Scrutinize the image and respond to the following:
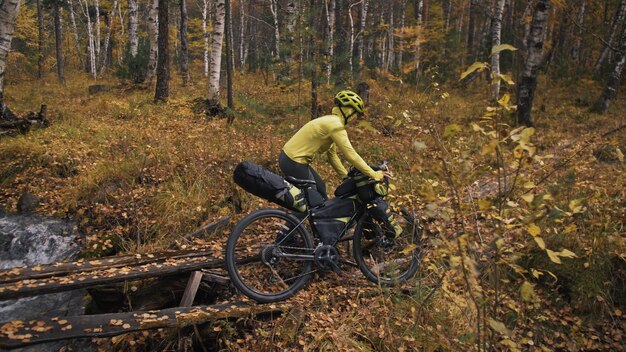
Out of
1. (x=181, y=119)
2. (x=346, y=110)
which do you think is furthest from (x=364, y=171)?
(x=181, y=119)

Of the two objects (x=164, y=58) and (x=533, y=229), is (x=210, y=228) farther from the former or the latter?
(x=164, y=58)

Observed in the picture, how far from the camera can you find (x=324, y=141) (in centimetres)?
487

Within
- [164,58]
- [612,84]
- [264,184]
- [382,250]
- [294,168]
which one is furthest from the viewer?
[612,84]

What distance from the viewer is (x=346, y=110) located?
4801 millimetres

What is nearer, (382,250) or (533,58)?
(382,250)

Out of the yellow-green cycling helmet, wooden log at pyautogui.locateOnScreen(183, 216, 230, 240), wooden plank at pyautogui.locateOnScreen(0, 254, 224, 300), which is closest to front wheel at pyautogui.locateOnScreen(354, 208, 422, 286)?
the yellow-green cycling helmet

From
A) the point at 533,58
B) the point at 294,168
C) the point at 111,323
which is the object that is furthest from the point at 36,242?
the point at 533,58

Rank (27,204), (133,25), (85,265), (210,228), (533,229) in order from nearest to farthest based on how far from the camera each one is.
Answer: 1. (533,229)
2. (85,265)
3. (210,228)
4. (27,204)
5. (133,25)

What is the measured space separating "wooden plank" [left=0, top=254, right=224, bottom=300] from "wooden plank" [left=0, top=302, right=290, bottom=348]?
1.51 feet

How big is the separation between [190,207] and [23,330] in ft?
10.3

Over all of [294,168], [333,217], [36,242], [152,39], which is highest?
[152,39]

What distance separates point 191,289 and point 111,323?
3.07 ft

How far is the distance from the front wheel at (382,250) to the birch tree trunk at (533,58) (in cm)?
797

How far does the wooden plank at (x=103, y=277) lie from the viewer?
4.29 meters
